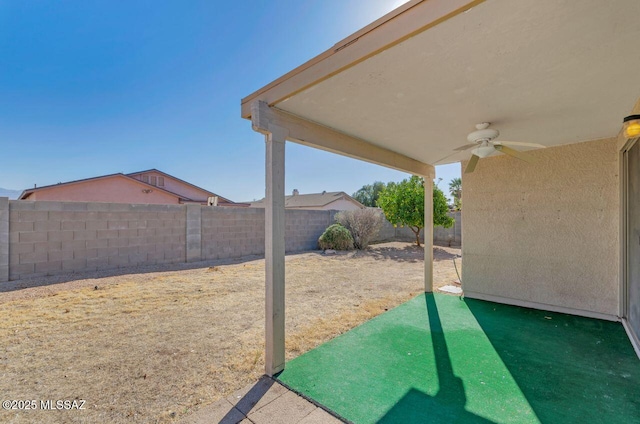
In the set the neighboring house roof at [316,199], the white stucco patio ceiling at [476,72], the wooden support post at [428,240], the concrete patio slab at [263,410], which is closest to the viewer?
the white stucco patio ceiling at [476,72]

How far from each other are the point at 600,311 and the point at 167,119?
536 inches

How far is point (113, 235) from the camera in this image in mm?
6504

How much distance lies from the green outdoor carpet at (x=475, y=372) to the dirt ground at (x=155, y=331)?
52 centimetres

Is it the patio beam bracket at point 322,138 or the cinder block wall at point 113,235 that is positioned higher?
the patio beam bracket at point 322,138

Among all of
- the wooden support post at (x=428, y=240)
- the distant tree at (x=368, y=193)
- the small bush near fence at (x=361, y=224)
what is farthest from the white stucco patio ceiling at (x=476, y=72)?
the distant tree at (x=368, y=193)

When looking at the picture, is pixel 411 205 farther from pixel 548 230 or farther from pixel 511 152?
pixel 511 152

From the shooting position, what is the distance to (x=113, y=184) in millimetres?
15734

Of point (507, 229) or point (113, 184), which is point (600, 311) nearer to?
point (507, 229)

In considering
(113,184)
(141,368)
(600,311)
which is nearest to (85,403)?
(141,368)

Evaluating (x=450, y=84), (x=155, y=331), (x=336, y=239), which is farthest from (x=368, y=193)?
(x=450, y=84)

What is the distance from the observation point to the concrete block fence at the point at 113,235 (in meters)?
5.34

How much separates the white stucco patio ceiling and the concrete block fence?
5.97 meters

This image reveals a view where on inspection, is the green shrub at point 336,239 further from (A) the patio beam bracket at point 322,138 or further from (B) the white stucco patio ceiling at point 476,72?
(B) the white stucco patio ceiling at point 476,72

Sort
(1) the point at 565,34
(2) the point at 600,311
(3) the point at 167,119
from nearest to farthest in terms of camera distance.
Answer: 1. (1) the point at 565,34
2. (2) the point at 600,311
3. (3) the point at 167,119
